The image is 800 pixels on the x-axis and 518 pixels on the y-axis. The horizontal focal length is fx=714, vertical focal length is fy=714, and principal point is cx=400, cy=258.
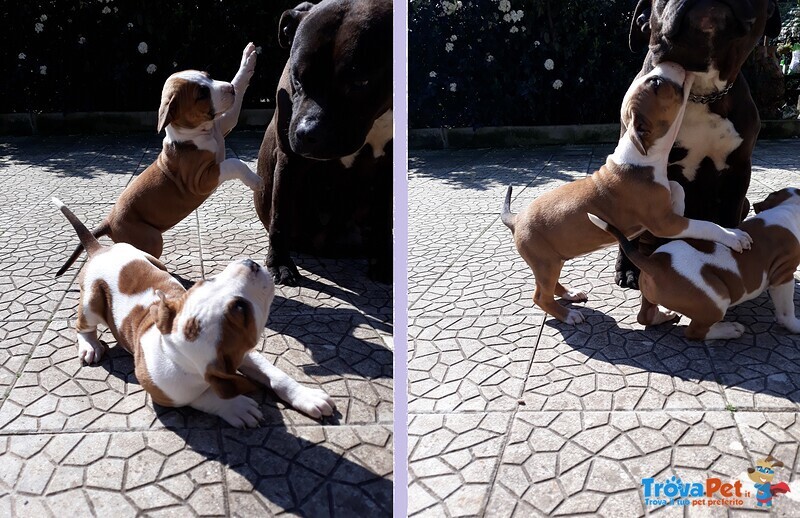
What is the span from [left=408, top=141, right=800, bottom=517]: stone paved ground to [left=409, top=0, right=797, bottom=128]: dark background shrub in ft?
15.0

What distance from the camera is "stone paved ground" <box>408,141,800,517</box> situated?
225 centimetres

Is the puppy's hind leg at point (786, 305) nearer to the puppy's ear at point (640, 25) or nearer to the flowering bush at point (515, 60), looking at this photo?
the puppy's ear at point (640, 25)

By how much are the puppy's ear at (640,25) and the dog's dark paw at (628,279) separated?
1.13m

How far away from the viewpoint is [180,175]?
3.56 m

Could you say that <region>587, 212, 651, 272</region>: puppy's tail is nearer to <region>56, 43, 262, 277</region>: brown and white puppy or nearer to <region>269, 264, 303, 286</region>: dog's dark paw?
<region>269, 264, 303, 286</region>: dog's dark paw

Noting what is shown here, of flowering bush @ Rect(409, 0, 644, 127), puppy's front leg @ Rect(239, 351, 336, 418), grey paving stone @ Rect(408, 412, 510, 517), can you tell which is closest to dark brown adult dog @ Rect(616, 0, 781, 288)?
grey paving stone @ Rect(408, 412, 510, 517)

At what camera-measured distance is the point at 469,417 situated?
2650mm

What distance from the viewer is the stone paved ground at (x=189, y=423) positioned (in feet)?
7.42

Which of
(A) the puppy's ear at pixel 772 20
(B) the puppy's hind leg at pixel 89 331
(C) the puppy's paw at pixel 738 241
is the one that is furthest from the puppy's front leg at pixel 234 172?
(A) the puppy's ear at pixel 772 20

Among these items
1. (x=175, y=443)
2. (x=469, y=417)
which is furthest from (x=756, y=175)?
(x=175, y=443)

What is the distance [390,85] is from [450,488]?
72.5 inches

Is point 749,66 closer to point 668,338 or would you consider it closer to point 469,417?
point 668,338

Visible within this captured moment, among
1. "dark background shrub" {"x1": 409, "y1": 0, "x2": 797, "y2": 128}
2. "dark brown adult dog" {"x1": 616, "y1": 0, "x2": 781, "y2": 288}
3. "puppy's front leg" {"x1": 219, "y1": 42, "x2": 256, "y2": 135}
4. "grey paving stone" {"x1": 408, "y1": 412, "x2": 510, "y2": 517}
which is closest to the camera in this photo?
"grey paving stone" {"x1": 408, "y1": 412, "x2": 510, "y2": 517}

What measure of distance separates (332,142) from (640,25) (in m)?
1.60
